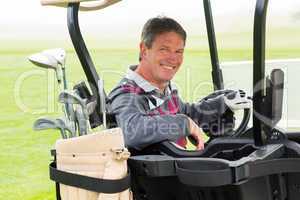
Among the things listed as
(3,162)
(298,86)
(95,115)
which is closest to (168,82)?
(95,115)

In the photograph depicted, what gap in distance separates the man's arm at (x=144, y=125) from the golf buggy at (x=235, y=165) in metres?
0.04

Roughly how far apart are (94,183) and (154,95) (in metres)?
0.58

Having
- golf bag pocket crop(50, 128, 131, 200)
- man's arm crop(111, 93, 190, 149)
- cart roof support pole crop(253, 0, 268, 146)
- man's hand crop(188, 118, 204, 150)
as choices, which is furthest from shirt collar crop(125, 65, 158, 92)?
cart roof support pole crop(253, 0, 268, 146)

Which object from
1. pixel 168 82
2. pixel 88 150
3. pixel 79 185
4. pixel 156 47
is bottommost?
pixel 79 185

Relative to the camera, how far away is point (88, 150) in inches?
68.9

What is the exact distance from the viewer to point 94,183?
1744 mm

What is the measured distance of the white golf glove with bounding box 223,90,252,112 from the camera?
2184mm

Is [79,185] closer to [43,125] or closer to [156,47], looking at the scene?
[43,125]

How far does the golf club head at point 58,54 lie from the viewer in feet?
6.63

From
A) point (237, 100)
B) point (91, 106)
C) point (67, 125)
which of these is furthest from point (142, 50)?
point (67, 125)

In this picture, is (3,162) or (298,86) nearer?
(298,86)

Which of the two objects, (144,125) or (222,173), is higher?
(144,125)

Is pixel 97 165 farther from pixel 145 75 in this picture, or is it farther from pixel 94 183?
pixel 145 75

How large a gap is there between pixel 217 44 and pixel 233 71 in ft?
2.82
